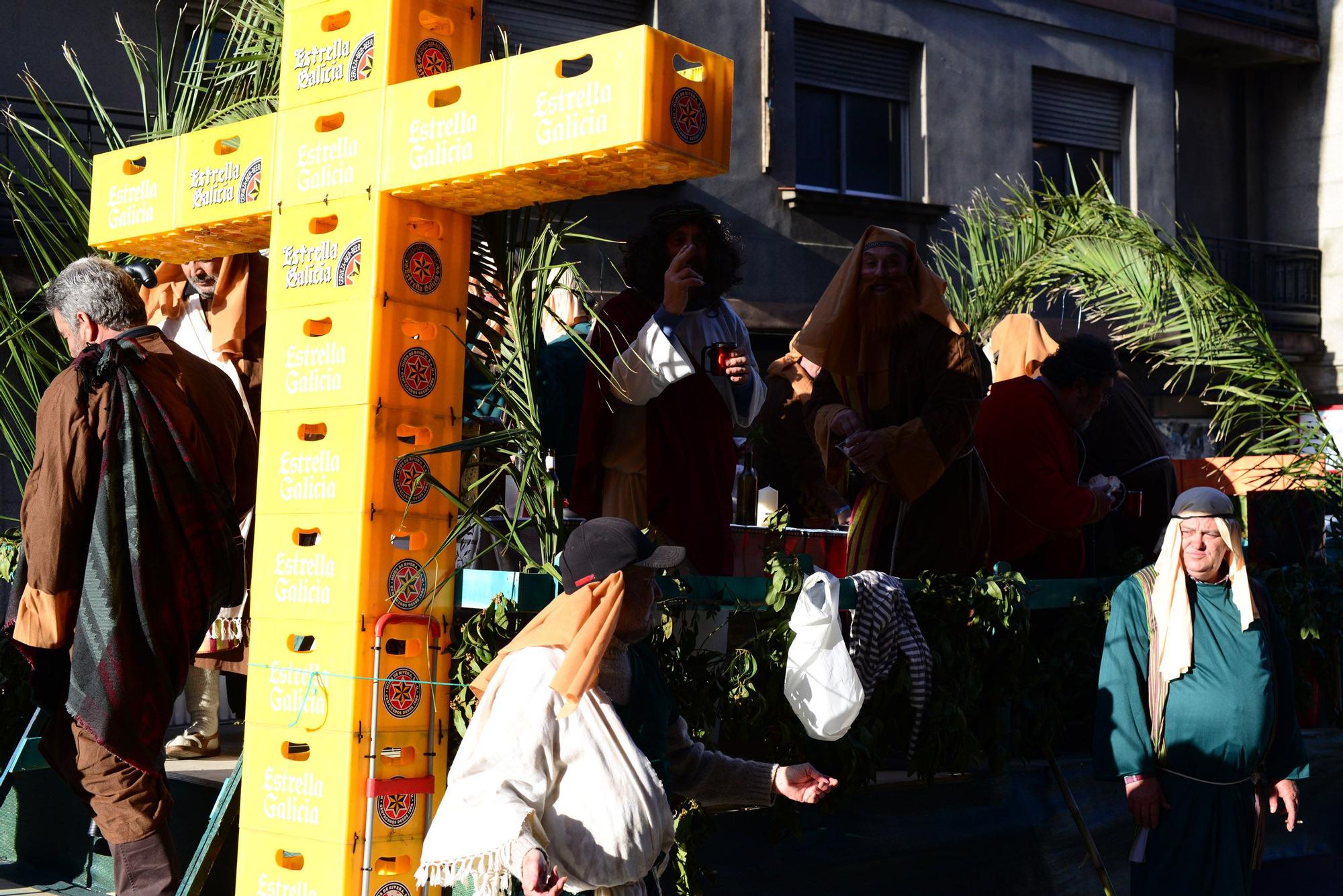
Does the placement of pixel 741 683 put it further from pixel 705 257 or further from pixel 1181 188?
pixel 1181 188

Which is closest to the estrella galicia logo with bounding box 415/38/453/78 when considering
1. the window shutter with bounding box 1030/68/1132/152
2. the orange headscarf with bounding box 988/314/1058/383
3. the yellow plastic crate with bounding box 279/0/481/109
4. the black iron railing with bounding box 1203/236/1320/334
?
the yellow plastic crate with bounding box 279/0/481/109

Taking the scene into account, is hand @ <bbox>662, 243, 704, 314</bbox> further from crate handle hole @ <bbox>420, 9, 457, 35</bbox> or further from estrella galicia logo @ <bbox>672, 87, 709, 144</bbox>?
estrella galicia logo @ <bbox>672, 87, 709, 144</bbox>

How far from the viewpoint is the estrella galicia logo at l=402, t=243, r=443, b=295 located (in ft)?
11.4

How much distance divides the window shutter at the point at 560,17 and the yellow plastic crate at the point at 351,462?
845cm

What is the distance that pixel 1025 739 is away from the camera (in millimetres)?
4742

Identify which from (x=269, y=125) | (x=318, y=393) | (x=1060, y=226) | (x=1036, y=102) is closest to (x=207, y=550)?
(x=318, y=393)

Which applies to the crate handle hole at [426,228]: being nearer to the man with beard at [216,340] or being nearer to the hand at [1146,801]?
the man with beard at [216,340]

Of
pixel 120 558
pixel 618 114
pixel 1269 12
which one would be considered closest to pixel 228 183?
pixel 120 558

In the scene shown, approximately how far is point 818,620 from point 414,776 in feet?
3.33

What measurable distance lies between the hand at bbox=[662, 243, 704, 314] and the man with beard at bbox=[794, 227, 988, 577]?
81 centimetres

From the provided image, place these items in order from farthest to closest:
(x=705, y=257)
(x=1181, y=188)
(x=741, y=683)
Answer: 1. (x=1181, y=188)
2. (x=705, y=257)
3. (x=741, y=683)

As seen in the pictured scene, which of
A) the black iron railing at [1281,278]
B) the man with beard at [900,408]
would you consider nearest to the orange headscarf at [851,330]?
the man with beard at [900,408]

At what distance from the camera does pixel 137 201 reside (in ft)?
13.0

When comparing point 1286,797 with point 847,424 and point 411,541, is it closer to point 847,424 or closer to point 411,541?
point 847,424
